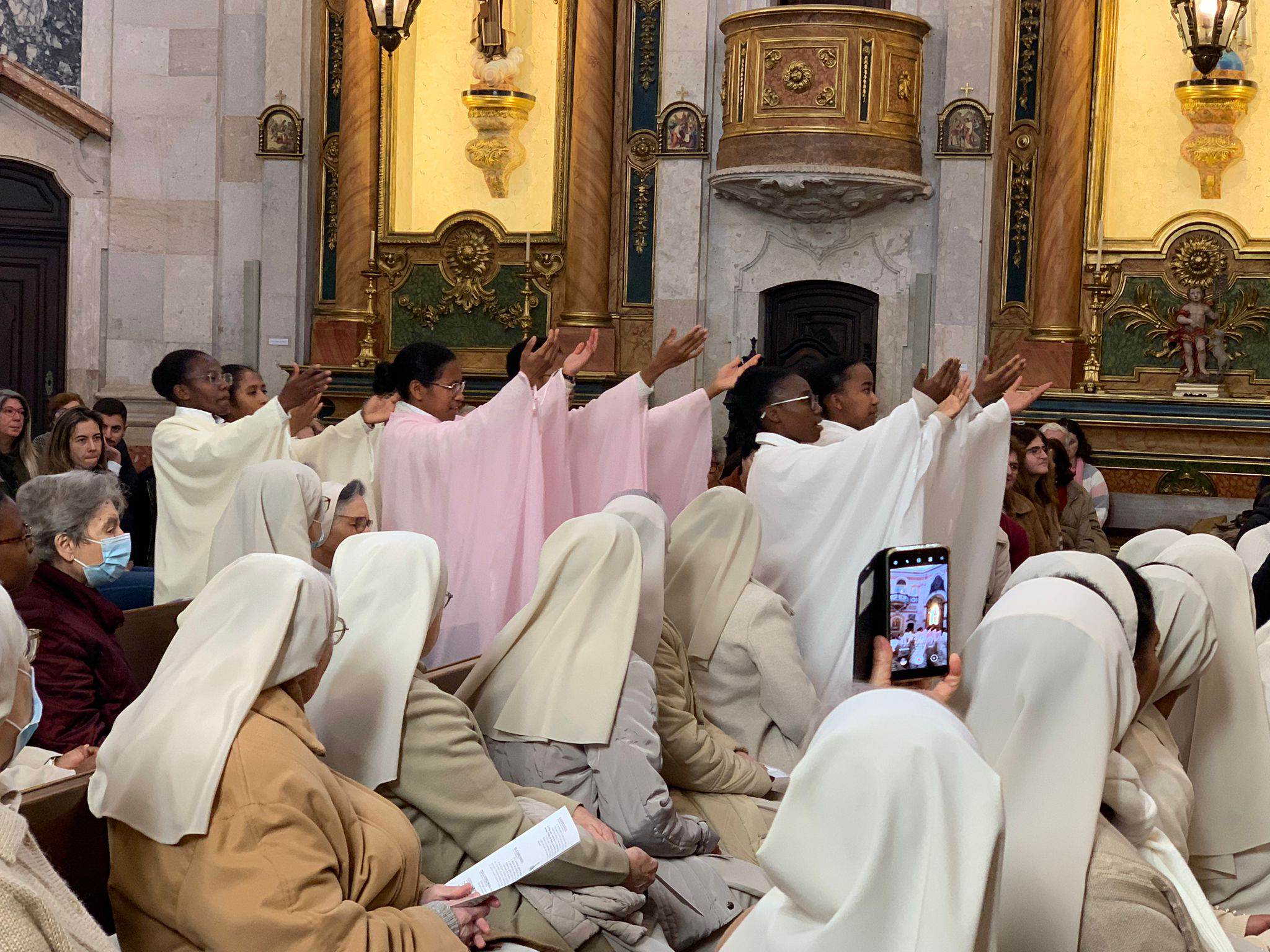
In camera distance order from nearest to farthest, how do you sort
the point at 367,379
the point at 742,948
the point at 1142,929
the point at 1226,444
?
the point at 742,948 → the point at 1142,929 → the point at 1226,444 → the point at 367,379

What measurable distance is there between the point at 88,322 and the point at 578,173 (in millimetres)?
4474

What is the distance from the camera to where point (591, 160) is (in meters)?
11.9

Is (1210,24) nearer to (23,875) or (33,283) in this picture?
(33,283)

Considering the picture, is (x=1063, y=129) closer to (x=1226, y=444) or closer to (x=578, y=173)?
(x=1226, y=444)

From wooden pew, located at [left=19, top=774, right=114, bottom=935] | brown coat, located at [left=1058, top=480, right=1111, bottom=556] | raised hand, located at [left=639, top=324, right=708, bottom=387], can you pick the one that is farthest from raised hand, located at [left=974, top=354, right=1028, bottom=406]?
wooden pew, located at [left=19, top=774, right=114, bottom=935]

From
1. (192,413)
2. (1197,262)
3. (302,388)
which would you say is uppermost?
(1197,262)

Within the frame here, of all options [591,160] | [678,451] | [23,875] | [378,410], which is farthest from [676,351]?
[591,160]

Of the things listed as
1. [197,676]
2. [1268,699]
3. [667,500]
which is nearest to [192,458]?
[667,500]

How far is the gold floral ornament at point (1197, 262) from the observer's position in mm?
11422

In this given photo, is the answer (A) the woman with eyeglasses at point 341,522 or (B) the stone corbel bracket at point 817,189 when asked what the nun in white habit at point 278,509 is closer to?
(A) the woman with eyeglasses at point 341,522

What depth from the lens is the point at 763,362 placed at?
12023 mm

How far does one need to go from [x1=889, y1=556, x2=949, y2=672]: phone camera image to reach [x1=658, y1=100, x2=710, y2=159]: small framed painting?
8950 mm

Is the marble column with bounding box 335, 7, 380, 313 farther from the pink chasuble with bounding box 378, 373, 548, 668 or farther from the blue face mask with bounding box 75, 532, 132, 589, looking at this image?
the blue face mask with bounding box 75, 532, 132, 589

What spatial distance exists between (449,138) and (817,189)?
345 centimetres
